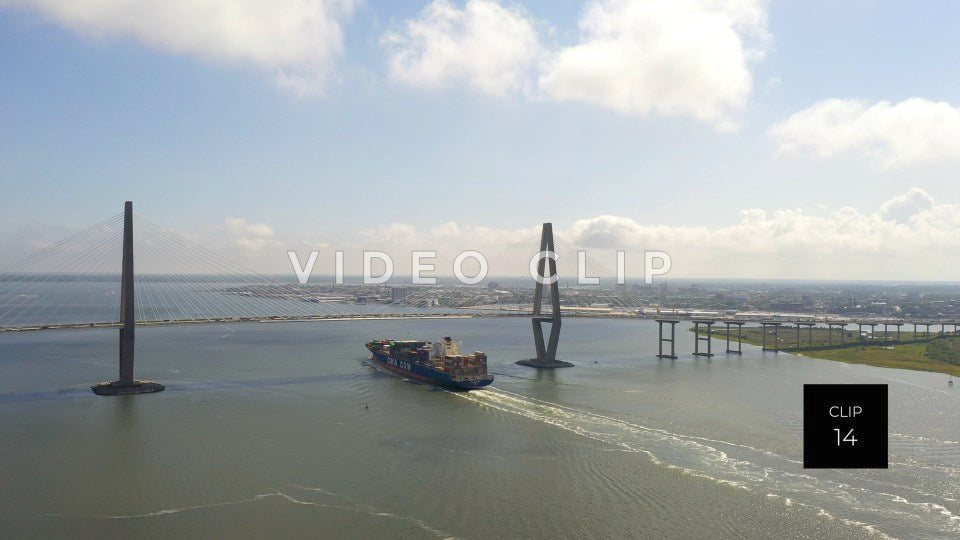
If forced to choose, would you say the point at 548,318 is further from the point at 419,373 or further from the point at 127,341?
the point at 127,341

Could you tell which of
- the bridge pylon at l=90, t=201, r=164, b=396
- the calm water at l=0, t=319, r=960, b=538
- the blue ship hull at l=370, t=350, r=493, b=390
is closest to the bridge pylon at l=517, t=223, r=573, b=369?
the calm water at l=0, t=319, r=960, b=538

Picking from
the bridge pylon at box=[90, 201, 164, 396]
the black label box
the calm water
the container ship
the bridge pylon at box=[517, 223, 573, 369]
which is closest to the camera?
the black label box

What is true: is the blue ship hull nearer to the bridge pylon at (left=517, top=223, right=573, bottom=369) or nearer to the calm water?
the calm water

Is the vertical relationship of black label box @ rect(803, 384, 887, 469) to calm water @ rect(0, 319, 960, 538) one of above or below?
above

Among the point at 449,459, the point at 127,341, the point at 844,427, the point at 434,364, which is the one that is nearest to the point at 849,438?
the point at 844,427

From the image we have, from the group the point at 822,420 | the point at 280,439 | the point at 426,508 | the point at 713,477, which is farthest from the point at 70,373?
the point at 822,420
